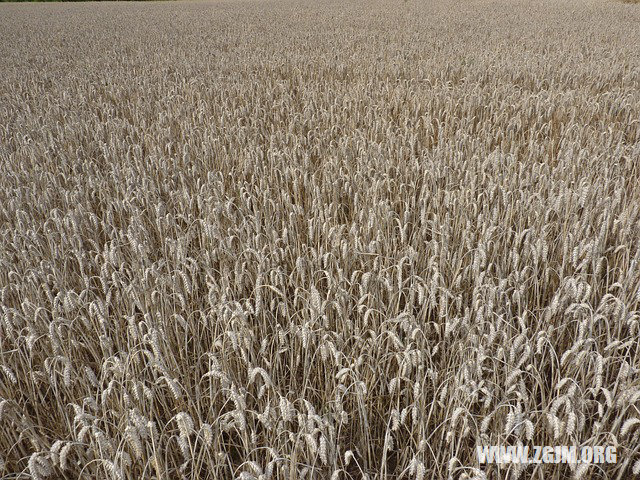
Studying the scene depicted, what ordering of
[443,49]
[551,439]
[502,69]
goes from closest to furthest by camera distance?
[551,439]
[502,69]
[443,49]

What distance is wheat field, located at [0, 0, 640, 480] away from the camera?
1.20 metres

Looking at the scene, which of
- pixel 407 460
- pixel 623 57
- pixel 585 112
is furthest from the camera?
pixel 623 57

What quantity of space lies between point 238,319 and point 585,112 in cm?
379

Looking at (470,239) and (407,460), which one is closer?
(407,460)

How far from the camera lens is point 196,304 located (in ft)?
5.93

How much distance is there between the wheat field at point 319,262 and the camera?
1.20 metres

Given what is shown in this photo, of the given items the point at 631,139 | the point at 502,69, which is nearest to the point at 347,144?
the point at 631,139

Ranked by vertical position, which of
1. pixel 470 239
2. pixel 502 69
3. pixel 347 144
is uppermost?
pixel 502 69

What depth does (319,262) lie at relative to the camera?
1.80 metres

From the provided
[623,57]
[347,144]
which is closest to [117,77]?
[347,144]

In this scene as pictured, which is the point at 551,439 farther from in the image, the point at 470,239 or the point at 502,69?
the point at 502,69

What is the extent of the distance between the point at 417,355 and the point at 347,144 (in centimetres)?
221

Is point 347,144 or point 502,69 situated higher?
point 502,69

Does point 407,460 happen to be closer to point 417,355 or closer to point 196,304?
point 417,355
